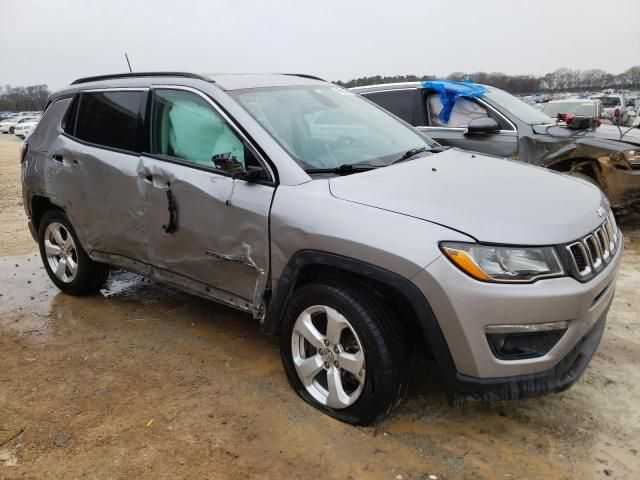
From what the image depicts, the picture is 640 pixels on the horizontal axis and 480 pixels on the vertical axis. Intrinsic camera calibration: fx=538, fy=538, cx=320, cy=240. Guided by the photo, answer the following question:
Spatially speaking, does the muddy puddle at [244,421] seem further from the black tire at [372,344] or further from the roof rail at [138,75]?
the roof rail at [138,75]

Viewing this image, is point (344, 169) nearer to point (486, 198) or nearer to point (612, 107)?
point (486, 198)

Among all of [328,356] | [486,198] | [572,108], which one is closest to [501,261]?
[486,198]

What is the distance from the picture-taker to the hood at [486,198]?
7.94ft

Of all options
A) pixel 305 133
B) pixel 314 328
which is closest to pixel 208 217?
pixel 305 133

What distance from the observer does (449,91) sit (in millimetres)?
6770

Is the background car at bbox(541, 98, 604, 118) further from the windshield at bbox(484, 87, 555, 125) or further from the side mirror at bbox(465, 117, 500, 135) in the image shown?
the side mirror at bbox(465, 117, 500, 135)

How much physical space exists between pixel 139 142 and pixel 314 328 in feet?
6.40

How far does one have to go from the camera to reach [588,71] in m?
73.1

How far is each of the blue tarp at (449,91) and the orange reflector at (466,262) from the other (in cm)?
481

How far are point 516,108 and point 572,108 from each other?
7839 mm

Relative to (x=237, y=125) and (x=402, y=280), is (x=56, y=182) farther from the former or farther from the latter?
(x=402, y=280)

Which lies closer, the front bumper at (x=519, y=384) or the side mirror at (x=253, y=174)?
the front bumper at (x=519, y=384)

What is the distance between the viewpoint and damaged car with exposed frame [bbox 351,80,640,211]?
6000mm

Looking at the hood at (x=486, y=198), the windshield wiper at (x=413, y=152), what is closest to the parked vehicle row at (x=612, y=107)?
the windshield wiper at (x=413, y=152)
